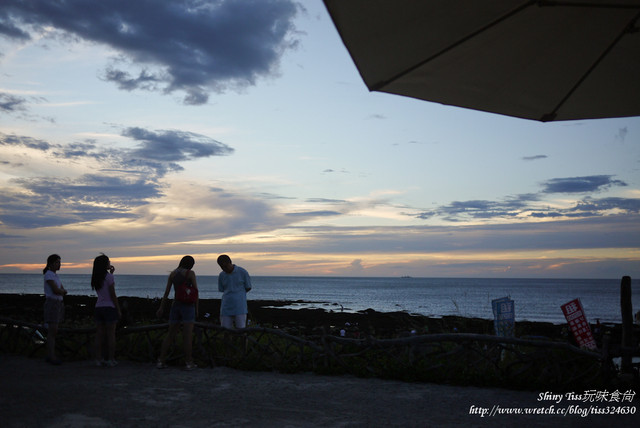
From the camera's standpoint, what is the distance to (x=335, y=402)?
6.12m

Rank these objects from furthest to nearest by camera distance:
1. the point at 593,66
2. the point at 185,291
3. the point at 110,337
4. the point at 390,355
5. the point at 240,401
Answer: the point at 110,337, the point at 185,291, the point at 390,355, the point at 240,401, the point at 593,66

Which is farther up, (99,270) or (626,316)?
(99,270)

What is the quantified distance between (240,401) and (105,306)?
3.28 metres

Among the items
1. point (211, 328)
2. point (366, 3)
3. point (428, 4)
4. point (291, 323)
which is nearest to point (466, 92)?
point (428, 4)

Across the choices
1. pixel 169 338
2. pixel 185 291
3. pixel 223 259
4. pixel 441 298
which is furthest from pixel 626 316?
pixel 441 298

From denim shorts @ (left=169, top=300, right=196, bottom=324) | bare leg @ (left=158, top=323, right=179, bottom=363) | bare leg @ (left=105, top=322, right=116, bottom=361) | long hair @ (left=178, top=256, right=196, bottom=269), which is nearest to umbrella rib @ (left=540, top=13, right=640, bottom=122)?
long hair @ (left=178, top=256, right=196, bottom=269)

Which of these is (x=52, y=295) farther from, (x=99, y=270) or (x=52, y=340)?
(x=99, y=270)

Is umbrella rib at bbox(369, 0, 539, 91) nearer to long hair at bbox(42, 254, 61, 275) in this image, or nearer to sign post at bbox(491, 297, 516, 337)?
sign post at bbox(491, 297, 516, 337)

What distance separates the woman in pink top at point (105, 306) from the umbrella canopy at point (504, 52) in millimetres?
6319

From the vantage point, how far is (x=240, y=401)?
20.1 feet

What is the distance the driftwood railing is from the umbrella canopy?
14.0ft

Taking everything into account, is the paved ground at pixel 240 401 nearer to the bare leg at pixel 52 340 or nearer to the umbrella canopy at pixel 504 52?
the bare leg at pixel 52 340

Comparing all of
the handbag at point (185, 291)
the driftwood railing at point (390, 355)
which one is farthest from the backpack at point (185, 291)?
the driftwood railing at point (390, 355)

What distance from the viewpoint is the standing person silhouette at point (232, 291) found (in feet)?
29.2
